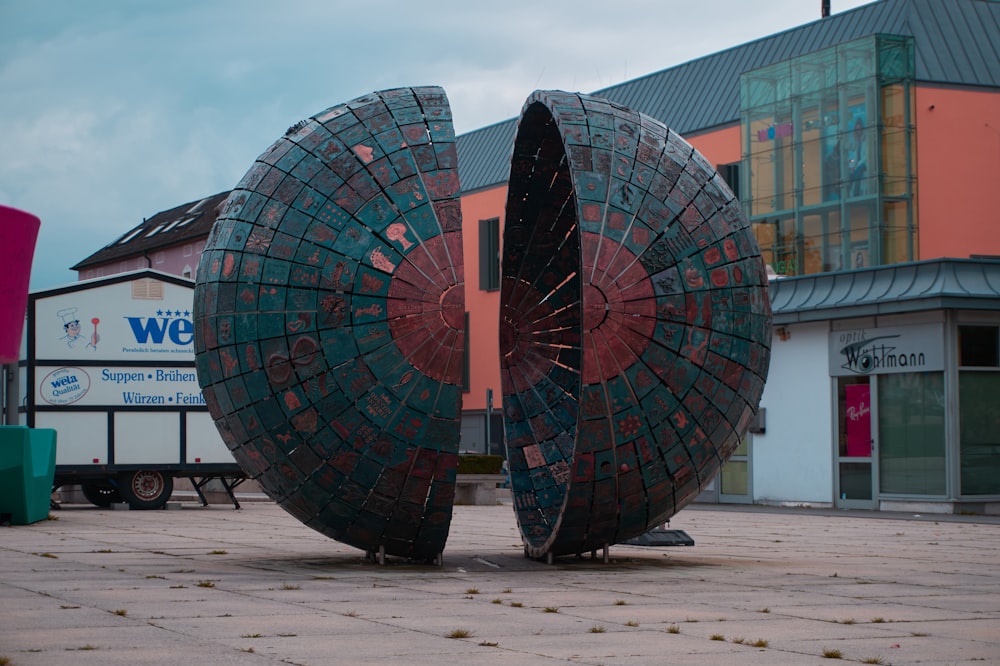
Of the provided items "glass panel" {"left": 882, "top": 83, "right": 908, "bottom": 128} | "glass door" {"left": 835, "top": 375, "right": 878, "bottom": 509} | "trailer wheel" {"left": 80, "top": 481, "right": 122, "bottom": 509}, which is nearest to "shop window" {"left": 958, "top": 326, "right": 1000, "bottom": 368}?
"glass door" {"left": 835, "top": 375, "right": 878, "bottom": 509}

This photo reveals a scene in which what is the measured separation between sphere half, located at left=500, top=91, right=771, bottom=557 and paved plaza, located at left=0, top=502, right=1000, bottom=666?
779 millimetres

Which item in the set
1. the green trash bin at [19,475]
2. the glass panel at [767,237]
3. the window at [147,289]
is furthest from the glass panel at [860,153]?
the green trash bin at [19,475]

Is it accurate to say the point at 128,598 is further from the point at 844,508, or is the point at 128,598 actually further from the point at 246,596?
the point at 844,508

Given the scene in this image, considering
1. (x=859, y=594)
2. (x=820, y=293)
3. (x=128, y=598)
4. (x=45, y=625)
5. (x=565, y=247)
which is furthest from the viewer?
(x=820, y=293)

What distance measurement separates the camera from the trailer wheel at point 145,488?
2831 cm

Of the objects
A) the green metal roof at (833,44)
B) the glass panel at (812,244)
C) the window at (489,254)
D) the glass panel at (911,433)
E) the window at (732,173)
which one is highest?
the green metal roof at (833,44)

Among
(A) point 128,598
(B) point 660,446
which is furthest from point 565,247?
(A) point 128,598

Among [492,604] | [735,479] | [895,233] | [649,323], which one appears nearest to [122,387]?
[735,479]

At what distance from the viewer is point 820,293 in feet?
96.0

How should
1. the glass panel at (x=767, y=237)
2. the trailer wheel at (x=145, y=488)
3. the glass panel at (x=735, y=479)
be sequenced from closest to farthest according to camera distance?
1. the trailer wheel at (x=145, y=488)
2. the glass panel at (x=735, y=479)
3. the glass panel at (x=767, y=237)

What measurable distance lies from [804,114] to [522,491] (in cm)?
2234

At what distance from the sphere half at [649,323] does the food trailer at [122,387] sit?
16.9 m

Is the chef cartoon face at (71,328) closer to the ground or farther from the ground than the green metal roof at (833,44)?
closer to the ground

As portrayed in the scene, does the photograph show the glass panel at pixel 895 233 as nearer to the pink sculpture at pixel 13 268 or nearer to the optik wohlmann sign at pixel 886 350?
the optik wohlmann sign at pixel 886 350
